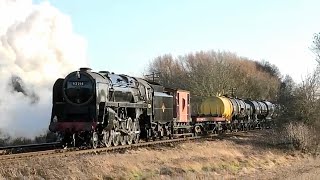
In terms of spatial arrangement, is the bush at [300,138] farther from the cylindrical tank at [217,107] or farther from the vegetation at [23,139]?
the vegetation at [23,139]

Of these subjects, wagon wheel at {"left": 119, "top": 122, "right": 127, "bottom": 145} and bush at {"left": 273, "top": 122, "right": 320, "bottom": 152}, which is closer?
wagon wheel at {"left": 119, "top": 122, "right": 127, "bottom": 145}

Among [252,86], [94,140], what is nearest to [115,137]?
[94,140]

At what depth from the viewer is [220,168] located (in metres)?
20.8

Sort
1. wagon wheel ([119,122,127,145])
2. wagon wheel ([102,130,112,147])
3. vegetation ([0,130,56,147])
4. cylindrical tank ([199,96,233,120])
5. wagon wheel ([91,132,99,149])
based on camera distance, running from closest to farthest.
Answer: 1. wagon wheel ([91,132,99,149])
2. wagon wheel ([102,130,112,147])
3. wagon wheel ([119,122,127,145])
4. vegetation ([0,130,56,147])
5. cylindrical tank ([199,96,233,120])

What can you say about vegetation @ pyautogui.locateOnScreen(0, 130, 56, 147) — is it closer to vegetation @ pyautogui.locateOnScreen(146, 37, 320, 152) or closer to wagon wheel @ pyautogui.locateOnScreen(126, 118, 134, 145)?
wagon wheel @ pyautogui.locateOnScreen(126, 118, 134, 145)

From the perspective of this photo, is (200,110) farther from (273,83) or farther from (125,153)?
(273,83)

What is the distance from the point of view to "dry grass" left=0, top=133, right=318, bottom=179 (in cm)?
1408

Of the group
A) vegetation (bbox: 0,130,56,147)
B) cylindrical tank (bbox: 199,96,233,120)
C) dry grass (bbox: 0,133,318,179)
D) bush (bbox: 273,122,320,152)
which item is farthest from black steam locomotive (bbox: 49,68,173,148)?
cylindrical tank (bbox: 199,96,233,120)

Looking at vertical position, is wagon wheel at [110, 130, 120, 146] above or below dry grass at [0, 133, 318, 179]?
above

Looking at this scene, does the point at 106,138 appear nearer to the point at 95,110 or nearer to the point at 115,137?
the point at 115,137

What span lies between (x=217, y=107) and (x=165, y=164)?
21247mm

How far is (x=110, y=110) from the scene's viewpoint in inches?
838

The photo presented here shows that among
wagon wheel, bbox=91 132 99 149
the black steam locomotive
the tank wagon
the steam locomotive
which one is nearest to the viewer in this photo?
wagon wheel, bbox=91 132 99 149

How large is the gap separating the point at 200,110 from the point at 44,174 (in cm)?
2883
